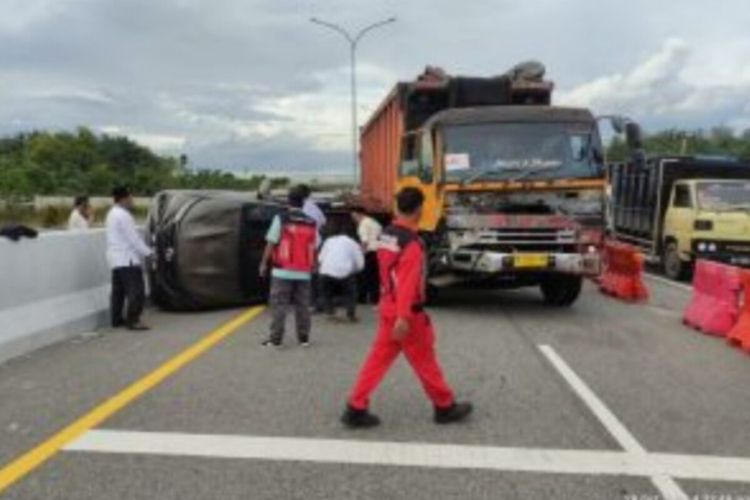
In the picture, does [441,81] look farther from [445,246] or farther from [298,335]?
[298,335]

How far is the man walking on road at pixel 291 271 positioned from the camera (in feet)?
37.3

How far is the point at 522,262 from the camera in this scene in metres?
14.4

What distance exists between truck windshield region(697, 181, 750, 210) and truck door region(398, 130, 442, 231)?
8.16m

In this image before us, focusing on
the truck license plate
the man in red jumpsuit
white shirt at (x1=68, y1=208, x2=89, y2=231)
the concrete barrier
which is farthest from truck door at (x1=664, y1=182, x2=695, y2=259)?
the man in red jumpsuit

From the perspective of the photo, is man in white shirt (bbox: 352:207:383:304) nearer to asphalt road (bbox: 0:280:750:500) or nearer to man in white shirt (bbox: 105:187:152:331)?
asphalt road (bbox: 0:280:750:500)

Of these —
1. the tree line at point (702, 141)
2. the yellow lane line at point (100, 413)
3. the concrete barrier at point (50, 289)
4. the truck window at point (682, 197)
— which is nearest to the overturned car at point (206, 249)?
the concrete barrier at point (50, 289)

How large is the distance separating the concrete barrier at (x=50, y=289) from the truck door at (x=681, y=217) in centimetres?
1255

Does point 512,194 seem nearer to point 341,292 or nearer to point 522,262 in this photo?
point 522,262

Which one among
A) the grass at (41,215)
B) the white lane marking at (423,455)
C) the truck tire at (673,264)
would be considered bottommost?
the grass at (41,215)

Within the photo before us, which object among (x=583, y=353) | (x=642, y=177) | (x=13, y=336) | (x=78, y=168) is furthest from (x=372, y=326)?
(x=78, y=168)

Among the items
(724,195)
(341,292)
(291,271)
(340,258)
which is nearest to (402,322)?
(291,271)

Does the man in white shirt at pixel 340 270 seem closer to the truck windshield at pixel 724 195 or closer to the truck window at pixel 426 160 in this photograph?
the truck window at pixel 426 160

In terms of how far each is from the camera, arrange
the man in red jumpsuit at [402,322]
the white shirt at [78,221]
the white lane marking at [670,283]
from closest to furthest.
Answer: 1. the man in red jumpsuit at [402,322]
2. the white shirt at [78,221]
3. the white lane marking at [670,283]

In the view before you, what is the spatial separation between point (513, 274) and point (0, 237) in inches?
259
